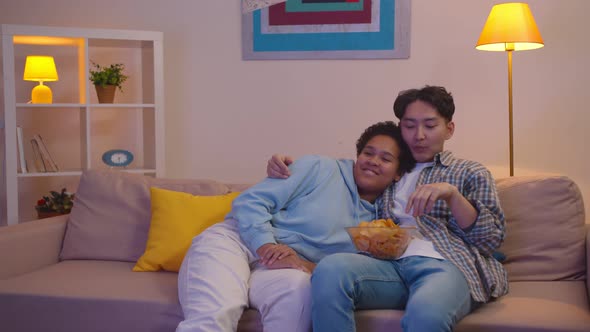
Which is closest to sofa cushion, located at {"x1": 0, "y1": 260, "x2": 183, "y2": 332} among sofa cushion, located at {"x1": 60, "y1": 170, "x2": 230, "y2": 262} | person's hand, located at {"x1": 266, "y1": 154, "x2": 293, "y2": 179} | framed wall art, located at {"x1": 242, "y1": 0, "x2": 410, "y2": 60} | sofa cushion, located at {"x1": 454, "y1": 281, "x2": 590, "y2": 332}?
sofa cushion, located at {"x1": 60, "y1": 170, "x2": 230, "y2": 262}

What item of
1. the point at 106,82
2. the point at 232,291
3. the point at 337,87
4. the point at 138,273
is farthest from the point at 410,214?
the point at 106,82

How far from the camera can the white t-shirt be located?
188 centimetres

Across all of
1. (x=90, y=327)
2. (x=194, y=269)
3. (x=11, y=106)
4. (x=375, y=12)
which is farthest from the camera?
(x=375, y=12)

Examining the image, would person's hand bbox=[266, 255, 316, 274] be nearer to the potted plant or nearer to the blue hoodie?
the blue hoodie

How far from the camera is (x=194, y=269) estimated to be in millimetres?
1911

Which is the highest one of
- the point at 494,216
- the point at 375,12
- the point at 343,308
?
the point at 375,12

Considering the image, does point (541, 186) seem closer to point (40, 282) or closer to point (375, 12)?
point (375, 12)

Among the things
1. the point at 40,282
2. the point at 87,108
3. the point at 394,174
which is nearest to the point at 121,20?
the point at 87,108

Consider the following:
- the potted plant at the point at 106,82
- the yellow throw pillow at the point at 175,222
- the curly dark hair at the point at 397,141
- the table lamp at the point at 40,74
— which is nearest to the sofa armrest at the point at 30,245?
the yellow throw pillow at the point at 175,222

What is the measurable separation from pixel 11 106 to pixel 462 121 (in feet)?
7.30

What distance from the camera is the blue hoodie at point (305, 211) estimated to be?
80.8 inches

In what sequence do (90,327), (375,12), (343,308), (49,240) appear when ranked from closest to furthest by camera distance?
(343,308)
(90,327)
(49,240)
(375,12)

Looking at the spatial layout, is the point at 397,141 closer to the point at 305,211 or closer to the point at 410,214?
the point at 410,214

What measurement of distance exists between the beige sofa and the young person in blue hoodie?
125 mm
